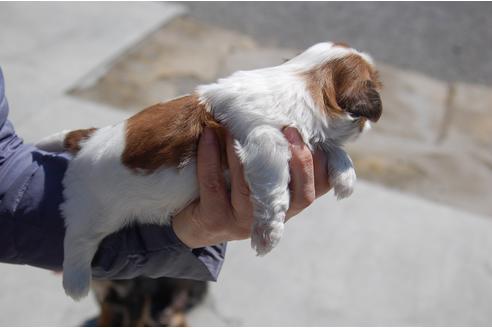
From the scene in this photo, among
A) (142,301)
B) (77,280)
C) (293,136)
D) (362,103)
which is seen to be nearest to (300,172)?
(293,136)

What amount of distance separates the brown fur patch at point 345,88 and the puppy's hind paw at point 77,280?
101 cm

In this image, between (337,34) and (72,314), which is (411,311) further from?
(337,34)

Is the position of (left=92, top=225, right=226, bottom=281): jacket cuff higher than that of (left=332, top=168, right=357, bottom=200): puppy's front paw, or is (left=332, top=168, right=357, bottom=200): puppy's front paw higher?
(left=332, top=168, right=357, bottom=200): puppy's front paw

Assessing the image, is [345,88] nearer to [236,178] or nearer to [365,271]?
[236,178]

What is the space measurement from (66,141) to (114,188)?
325 millimetres

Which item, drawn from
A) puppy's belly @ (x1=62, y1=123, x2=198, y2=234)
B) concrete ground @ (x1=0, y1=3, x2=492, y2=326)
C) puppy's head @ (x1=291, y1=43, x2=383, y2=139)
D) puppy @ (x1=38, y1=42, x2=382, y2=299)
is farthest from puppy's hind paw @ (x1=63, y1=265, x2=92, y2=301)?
concrete ground @ (x1=0, y1=3, x2=492, y2=326)

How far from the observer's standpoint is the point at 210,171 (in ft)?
7.23

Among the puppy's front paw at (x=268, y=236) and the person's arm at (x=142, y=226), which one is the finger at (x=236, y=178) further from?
the puppy's front paw at (x=268, y=236)

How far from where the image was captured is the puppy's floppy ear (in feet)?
7.72

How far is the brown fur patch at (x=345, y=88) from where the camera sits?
2352 mm

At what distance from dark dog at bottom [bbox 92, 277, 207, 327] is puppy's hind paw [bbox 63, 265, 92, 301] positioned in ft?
3.51

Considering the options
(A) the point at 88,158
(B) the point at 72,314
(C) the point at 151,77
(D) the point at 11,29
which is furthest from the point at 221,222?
(D) the point at 11,29

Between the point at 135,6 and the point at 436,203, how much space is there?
4029 mm

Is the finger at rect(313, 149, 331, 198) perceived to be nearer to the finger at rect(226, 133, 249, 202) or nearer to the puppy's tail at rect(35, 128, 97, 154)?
the finger at rect(226, 133, 249, 202)
